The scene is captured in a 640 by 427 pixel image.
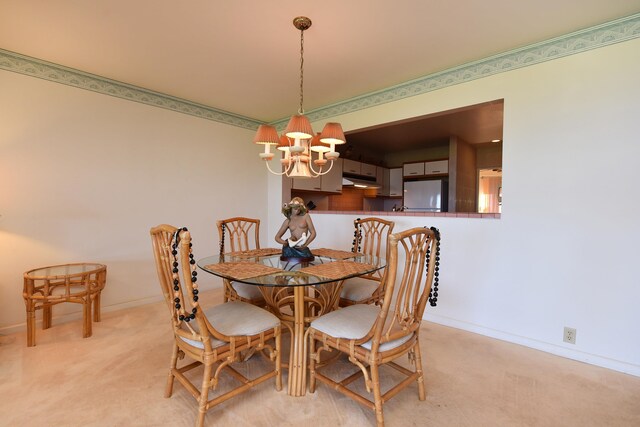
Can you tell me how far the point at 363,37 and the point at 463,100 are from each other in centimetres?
112

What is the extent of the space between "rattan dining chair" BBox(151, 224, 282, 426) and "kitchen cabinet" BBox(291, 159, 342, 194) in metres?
2.93

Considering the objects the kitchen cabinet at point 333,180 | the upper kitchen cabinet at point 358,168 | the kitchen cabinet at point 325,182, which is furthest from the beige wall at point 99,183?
Result: the upper kitchen cabinet at point 358,168

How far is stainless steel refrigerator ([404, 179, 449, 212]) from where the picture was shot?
523cm

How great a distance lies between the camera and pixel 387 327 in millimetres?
1578

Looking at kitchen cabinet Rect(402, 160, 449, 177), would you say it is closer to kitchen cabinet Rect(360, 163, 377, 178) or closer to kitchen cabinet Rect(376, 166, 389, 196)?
kitchen cabinet Rect(376, 166, 389, 196)

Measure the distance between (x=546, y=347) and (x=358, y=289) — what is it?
4.95 feet

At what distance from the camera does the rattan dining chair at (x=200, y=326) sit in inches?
54.1

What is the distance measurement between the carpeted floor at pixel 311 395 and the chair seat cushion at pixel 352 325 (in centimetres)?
42

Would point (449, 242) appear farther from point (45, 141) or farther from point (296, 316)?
point (45, 141)

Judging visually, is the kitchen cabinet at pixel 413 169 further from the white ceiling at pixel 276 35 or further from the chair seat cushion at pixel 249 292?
the chair seat cushion at pixel 249 292

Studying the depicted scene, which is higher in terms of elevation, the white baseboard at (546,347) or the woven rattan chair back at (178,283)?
the woven rattan chair back at (178,283)

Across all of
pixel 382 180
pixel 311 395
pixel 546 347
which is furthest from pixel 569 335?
pixel 382 180

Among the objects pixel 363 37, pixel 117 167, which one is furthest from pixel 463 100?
pixel 117 167

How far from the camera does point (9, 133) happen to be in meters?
2.56
